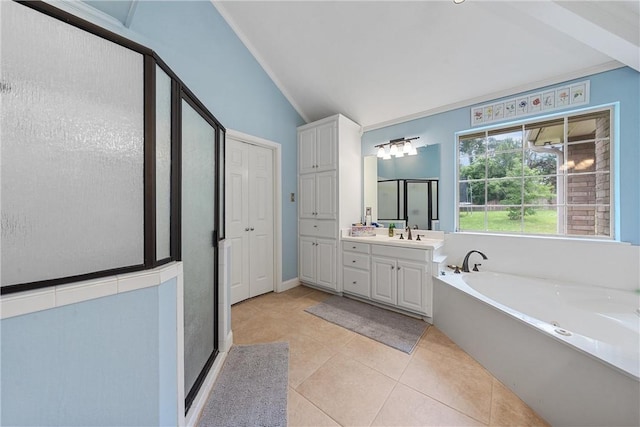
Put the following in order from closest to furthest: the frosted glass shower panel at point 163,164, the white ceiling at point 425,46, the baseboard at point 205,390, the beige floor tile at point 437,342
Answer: the frosted glass shower panel at point 163,164
the baseboard at point 205,390
the white ceiling at point 425,46
the beige floor tile at point 437,342

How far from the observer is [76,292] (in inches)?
29.5

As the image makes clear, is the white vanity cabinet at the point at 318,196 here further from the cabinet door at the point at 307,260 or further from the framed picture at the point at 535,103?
the framed picture at the point at 535,103

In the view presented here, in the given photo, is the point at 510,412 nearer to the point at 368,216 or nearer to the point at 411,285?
the point at 411,285

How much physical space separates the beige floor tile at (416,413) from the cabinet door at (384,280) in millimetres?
1129

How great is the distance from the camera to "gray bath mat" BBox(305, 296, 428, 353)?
202 centimetres

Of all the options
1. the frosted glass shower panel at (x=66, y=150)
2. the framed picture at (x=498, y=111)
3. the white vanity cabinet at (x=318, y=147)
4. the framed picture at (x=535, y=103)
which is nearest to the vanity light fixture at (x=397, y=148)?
the white vanity cabinet at (x=318, y=147)

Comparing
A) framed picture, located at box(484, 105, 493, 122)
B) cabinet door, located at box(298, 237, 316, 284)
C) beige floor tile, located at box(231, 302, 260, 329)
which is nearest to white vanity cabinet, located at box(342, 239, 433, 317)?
cabinet door, located at box(298, 237, 316, 284)

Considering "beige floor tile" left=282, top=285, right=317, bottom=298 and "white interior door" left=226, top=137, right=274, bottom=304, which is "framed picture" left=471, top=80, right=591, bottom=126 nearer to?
"white interior door" left=226, top=137, right=274, bottom=304

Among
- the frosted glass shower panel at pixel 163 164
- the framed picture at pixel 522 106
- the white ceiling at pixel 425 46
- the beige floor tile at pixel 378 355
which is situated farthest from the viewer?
the framed picture at pixel 522 106

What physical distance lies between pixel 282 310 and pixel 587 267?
2.90m

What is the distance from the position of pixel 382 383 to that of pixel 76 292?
1700 millimetres

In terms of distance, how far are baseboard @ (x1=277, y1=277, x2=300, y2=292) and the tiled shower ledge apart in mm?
2318

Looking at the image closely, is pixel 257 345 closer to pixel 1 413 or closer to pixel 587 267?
pixel 1 413

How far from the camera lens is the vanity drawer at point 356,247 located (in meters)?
2.75
